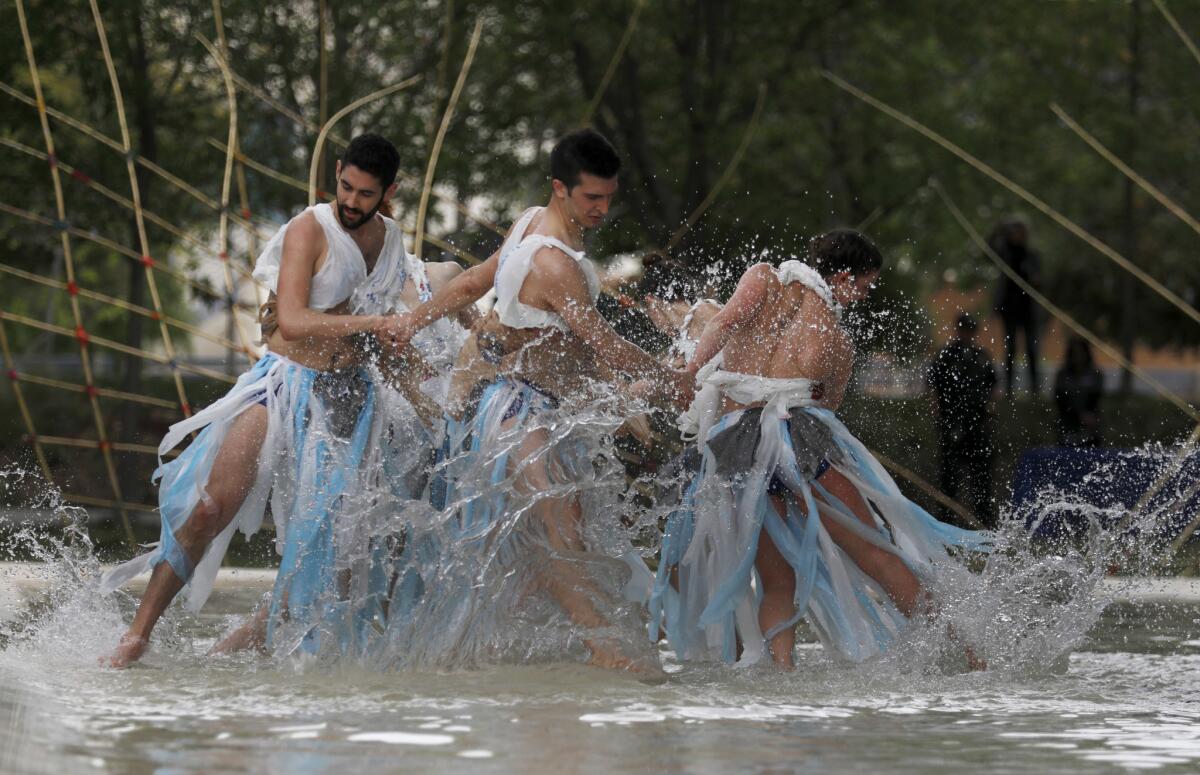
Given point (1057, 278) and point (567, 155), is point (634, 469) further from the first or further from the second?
point (1057, 278)

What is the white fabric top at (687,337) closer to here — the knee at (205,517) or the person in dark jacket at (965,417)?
the knee at (205,517)

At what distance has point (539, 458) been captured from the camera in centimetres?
654

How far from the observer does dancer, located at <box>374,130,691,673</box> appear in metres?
6.46

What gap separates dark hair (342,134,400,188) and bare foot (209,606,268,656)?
1.42m

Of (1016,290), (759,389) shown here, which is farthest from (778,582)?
(1016,290)

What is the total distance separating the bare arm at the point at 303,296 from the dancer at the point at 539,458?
0.46ft

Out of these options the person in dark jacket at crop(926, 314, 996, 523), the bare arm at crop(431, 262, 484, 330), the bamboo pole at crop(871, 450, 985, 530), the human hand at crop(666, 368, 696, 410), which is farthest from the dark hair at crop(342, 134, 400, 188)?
the person in dark jacket at crop(926, 314, 996, 523)

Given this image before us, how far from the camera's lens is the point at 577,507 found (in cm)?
659

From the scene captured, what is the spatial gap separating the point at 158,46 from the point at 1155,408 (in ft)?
31.7

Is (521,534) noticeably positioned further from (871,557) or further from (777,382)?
(871,557)

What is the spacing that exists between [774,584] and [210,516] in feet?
5.91

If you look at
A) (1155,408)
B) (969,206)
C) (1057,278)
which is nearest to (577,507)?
(969,206)

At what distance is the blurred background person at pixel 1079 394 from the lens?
16.5m

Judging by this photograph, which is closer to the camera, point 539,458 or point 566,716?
point 566,716
